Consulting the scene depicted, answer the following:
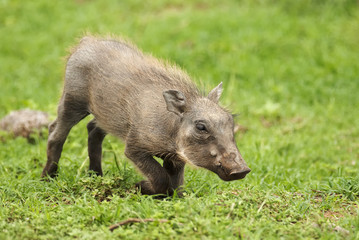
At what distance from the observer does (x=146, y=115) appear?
17.8ft

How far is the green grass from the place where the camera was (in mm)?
4621

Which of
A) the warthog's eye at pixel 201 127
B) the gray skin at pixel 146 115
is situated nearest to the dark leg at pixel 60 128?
the gray skin at pixel 146 115

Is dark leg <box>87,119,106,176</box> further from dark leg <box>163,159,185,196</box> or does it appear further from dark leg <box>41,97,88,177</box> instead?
dark leg <box>163,159,185,196</box>

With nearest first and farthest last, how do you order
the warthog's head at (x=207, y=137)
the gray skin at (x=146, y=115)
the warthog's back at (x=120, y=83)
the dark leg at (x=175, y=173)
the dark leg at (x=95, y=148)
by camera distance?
the warthog's head at (x=207, y=137), the gray skin at (x=146, y=115), the warthog's back at (x=120, y=83), the dark leg at (x=175, y=173), the dark leg at (x=95, y=148)

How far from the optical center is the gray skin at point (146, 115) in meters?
5.02

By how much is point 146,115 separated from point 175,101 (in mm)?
365

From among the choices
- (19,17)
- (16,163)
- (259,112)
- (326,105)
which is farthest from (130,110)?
(19,17)

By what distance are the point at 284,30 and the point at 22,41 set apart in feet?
19.9

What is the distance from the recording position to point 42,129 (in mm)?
8492

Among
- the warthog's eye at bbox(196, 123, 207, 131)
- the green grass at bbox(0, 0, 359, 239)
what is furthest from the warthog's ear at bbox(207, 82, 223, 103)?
the green grass at bbox(0, 0, 359, 239)

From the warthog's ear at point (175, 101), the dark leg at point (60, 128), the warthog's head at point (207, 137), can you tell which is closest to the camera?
the warthog's head at point (207, 137)

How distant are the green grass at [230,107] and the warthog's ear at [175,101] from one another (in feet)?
2.73

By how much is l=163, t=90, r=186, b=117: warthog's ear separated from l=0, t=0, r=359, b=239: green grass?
0.83 m

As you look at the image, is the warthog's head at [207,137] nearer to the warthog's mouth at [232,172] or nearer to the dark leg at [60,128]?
the warthog's mouth at [232,172]
